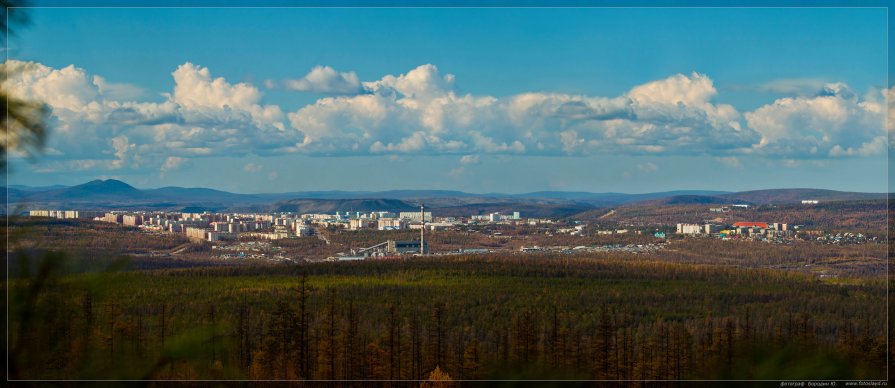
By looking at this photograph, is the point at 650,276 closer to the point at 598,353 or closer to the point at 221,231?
the point at 598,353

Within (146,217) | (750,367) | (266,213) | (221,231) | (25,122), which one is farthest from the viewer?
(266,213)

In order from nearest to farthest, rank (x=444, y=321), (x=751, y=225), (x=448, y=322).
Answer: (x=444, y=321), (x=448, y=322), (x=751, y=225)

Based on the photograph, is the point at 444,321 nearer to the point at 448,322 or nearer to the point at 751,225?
the point at 448,322

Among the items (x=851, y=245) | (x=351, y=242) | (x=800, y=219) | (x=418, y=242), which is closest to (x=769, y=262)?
(x=851, y=245)

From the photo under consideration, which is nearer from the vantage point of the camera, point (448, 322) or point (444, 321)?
point (444, 321)

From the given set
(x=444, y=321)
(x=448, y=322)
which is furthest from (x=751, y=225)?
(x=444, y=321)

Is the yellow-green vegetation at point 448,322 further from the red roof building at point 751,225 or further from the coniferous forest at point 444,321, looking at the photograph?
the red roof building at point 751,225

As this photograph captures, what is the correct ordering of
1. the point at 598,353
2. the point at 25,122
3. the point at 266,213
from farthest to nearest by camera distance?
the point at 266,213 → the point at 598,353 → the point at 25,122

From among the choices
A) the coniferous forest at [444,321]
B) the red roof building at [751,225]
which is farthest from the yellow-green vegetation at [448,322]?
the red roof building at [751,225]

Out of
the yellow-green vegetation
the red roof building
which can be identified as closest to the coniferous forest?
the yellow-green vegetation

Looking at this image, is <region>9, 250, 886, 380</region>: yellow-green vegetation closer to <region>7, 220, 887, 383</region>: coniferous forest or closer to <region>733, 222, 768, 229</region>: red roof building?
<region>7, 220, 887, 383</region>: coniferous forest

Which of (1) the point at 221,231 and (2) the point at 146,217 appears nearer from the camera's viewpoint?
(2) the point at 146,217
